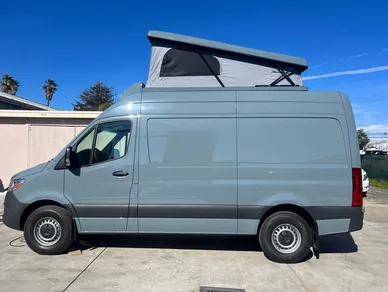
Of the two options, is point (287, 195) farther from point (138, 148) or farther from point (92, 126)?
point (92, 126)

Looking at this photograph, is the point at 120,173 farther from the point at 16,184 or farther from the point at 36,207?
the point at 16,184

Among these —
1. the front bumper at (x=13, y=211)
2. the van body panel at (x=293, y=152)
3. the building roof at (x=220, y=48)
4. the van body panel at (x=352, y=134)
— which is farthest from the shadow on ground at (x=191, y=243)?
the building roof at (x=220, y=48)

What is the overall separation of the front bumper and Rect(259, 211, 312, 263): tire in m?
3.76

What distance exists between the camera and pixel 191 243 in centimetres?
571

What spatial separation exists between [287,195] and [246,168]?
0.72 m

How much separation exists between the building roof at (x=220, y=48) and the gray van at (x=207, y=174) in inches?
45.6

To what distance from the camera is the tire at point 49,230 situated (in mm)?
4887

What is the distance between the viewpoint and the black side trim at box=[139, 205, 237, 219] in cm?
476

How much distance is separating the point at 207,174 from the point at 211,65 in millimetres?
2481

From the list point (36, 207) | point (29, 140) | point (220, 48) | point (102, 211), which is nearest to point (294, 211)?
point (102, 211)

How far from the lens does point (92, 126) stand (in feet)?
16.4

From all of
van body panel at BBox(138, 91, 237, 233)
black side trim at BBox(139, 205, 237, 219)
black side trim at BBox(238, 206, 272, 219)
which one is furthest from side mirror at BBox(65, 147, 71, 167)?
black side trim at BBox(238, 206, 272, 219)

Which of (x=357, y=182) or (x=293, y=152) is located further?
(x=293, y=152)

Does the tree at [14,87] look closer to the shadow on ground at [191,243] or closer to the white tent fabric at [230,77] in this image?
the white tent fabric at [230,77]
